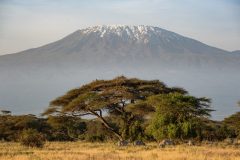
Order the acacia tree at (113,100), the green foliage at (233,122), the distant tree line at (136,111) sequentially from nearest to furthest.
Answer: the distant tree line at (136,111)
the acacia tree at (113,100)
the green foliage at (233,122)

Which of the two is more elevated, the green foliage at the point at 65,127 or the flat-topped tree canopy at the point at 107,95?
the flat-topped tree canopy at the point at 107,95

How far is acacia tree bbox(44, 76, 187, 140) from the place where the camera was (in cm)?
3438

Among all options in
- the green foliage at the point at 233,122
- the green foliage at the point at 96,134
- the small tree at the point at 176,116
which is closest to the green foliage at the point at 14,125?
the green foliage at the point at 96,134

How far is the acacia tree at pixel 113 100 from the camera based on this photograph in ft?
113

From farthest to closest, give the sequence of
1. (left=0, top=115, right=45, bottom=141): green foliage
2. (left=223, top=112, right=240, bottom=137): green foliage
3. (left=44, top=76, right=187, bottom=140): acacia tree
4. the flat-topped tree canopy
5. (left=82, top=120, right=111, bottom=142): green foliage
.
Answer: (left=0, top=115, right=45, bottom=141): green foliage, (left=223, top=112, right=240, bottom=137): green foliage, (left=82, top=120, right=111, bottom=142): green foliage, the flat-topped tree canopy, (left=44, top=76, right=187, bottom=140): acacia tree

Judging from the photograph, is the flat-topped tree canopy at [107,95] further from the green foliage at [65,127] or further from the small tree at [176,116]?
the small tree at [176,116]

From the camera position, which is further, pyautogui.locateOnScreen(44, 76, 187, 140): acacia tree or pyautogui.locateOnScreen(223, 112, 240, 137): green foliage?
pyautogui.locateOnScreen(223, 112, 240, 137): green foliage

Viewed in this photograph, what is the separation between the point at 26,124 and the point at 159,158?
27322 millimetres

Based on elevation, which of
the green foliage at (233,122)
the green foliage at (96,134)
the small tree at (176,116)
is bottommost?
the green foliage at (96,134)

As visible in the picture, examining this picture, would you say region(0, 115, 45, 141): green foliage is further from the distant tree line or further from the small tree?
the small tree

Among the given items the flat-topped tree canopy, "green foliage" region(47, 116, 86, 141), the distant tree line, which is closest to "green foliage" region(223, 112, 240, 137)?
the distant tree line

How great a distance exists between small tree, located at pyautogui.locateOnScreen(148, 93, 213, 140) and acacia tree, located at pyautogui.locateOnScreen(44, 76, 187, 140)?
210 centimetres

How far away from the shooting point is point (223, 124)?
4369 centimetres

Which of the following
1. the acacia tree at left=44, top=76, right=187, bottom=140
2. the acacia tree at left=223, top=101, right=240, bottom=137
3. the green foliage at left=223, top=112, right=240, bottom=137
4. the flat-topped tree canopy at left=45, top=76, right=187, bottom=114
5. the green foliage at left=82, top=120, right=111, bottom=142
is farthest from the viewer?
the green foliage at left=223, top=112, right=240, bottom=137
